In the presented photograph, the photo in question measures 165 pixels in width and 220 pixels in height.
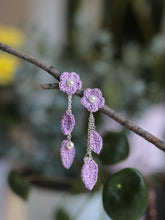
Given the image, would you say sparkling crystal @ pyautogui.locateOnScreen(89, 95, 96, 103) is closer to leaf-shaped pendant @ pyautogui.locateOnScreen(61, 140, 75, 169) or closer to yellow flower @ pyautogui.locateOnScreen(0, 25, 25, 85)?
leaf-shaped pendant @ pyautogui.locateOnScreen(61, 140, 75, 169)

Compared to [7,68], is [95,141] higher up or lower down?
higher up

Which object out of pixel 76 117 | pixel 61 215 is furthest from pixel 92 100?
pixel 76 117

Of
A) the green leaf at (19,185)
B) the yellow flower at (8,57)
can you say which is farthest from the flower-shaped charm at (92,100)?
the yellow flower at (8,57)

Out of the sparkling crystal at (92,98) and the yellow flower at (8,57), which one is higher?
the sparkling crystal at (92,98)

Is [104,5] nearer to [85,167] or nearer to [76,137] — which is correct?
[76,137]

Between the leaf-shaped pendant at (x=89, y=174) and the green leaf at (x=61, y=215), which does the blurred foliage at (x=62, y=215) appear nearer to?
the green leaf at (x=61, y=215)

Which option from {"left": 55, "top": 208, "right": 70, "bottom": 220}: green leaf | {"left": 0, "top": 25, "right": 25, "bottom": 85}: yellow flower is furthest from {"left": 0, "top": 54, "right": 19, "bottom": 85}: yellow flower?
{"left": 55, "top": 208, "right": 70, "bottom": 220}: green leaf

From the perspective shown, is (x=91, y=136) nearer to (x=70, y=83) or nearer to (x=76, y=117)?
(x=70, y=83)

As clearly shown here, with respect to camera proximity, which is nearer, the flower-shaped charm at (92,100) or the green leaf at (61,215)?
the flower-shaped charm at (92,100)

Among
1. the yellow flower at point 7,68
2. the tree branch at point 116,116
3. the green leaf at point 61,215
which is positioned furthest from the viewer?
the yellow flower at point 7,68
